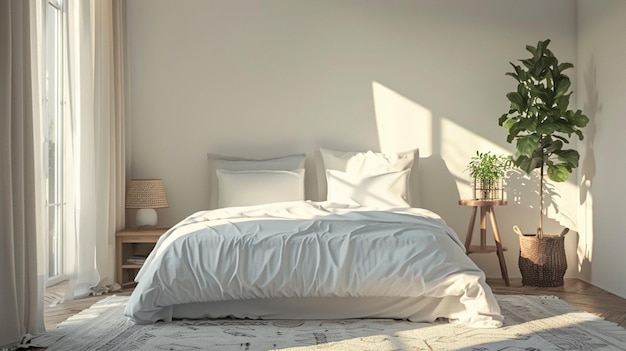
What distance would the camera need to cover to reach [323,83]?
22.4 feet

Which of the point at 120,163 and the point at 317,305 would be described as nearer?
the point at 317,305

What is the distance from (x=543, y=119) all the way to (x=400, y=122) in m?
1.24

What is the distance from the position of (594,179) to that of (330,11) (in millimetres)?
2707

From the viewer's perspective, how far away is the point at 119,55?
21.2 ft

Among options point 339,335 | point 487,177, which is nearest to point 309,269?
point 339,335

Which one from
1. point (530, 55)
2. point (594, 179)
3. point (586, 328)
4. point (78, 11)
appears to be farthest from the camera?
point (530, 55)

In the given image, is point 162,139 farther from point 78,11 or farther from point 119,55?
point 78,11

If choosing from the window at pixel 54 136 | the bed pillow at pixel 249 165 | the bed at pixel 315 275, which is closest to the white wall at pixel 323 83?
the bed pillow at pixel 249 165

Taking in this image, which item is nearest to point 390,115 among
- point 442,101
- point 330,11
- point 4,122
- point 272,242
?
point 442,101

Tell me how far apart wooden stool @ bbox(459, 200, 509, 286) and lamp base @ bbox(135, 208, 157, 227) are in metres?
2.62

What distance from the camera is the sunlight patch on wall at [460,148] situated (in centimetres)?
680

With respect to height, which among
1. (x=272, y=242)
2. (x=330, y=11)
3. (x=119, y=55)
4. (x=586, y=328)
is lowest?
(x=586, y=328)

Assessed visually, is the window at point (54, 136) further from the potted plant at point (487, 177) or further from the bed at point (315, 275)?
the potted plant at point (487, 177)

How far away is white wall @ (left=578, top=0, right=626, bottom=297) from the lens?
5723 millimetres
